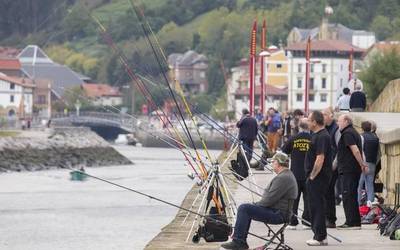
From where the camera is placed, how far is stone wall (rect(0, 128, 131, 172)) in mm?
77688

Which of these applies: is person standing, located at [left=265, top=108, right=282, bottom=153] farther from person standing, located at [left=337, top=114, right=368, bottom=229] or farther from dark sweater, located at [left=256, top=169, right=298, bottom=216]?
dark sweater, located at [left=256, top=169, right=298, bottom=216]

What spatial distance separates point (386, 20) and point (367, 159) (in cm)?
15907

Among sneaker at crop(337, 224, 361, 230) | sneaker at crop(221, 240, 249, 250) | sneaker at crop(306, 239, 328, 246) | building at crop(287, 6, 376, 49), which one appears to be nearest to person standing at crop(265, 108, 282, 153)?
sneaker at crop(337, 224, 361, 230)

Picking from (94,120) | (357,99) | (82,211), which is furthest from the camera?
(94,120)

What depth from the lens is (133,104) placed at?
163m

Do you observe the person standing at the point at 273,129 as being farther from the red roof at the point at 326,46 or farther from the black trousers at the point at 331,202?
the red roof at the point at 326,46

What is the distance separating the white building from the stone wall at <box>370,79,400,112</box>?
421 feet

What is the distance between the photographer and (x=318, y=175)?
1977 cm

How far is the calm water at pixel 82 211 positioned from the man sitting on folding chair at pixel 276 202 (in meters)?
8.94

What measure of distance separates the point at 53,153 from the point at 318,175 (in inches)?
2640

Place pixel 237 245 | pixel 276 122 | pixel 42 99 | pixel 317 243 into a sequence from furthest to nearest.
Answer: pixel 42 99 → pixel 276 122 → pixel 317 243 → pixel 237 245

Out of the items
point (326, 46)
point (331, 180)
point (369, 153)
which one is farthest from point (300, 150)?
point (326, 46)

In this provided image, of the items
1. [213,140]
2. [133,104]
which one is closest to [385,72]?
[213,140]

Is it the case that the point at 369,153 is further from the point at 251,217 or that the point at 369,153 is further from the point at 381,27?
the point at 381,27
